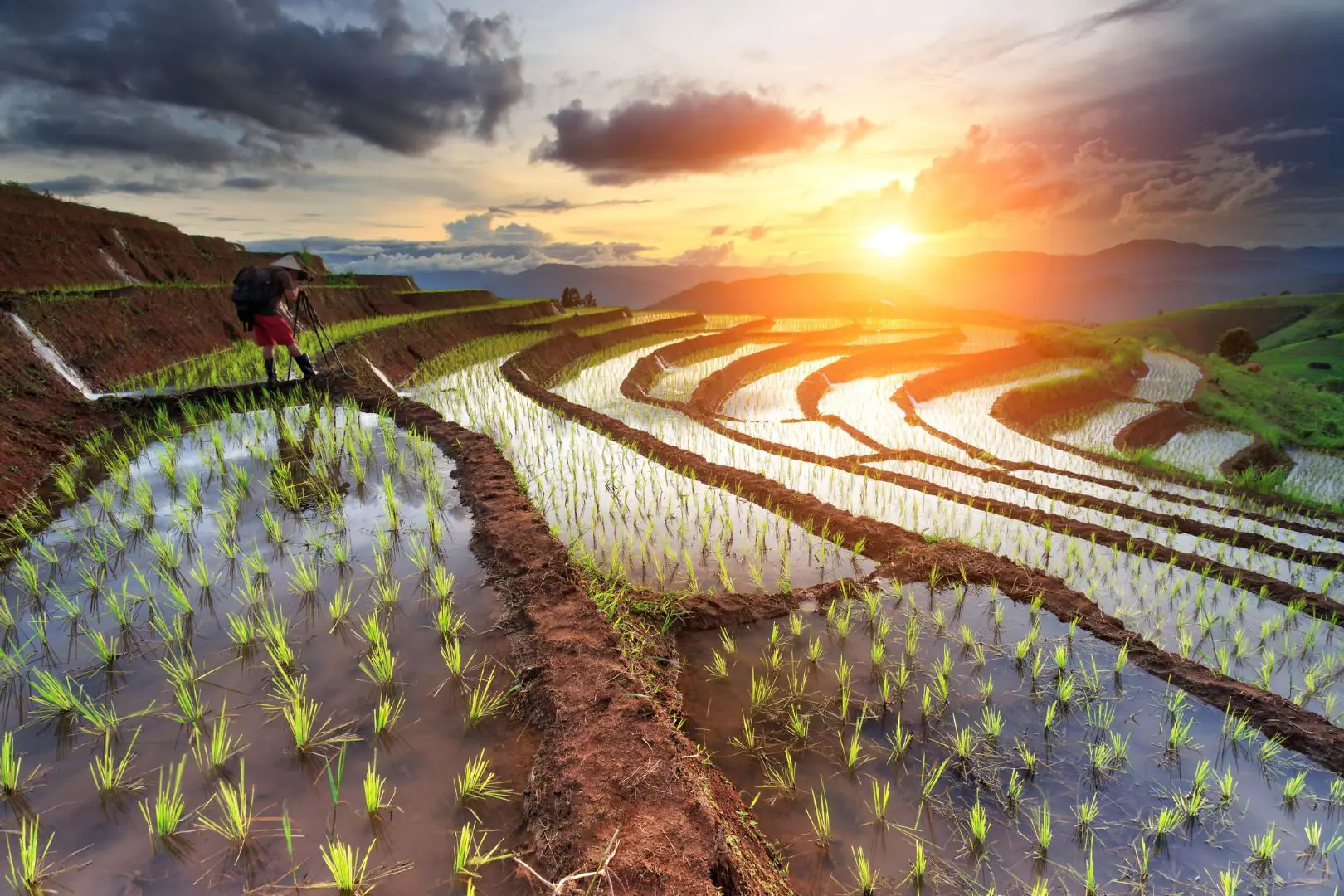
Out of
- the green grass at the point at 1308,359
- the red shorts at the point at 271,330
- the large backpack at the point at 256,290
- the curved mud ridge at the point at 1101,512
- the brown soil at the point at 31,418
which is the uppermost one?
the large backpack at the point at 256,290

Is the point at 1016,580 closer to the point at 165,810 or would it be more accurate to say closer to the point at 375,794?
the point at 375,794

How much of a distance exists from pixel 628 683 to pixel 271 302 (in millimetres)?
6488

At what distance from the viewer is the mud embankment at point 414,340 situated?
929cm

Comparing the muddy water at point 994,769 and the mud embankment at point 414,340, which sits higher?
the mud embankment at point 414,340

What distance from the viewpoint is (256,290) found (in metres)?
6.39

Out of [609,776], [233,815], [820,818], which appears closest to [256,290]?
[233,815]

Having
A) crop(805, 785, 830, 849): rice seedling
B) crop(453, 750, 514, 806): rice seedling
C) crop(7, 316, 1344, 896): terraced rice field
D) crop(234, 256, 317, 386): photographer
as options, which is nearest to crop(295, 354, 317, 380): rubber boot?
crop(234, 256, 317, 386): photographer

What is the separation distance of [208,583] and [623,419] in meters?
5.66

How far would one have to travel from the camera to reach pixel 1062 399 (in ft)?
43.8

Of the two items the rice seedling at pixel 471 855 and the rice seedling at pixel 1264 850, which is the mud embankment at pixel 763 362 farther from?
the rice seedling at pixel 471 855

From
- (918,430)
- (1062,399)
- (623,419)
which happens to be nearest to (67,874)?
(623,419)

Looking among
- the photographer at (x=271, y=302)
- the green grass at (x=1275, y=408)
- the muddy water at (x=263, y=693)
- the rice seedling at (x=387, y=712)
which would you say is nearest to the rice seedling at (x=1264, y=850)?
the muddy water at (x=263, y=693)

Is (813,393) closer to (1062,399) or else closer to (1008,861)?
(1062,399)

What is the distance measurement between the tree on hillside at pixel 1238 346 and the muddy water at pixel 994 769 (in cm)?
3286
